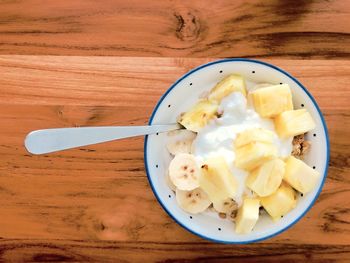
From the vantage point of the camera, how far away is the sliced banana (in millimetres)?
1044

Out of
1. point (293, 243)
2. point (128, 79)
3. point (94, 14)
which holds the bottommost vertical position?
point (293, 243)

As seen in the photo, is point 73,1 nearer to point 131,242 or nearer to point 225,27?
point 225,27

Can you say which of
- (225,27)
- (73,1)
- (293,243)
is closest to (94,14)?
(73,1)

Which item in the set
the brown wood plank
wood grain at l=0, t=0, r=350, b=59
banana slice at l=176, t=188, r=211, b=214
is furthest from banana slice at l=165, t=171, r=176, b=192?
wood grain at l=0, t=0, r=350, b=59

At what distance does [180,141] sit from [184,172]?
0.08m

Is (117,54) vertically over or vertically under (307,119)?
over

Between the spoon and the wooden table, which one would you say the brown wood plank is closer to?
the wooden table

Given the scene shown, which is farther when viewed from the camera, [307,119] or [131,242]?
[131,242]

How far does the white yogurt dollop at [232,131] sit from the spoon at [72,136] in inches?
3.3

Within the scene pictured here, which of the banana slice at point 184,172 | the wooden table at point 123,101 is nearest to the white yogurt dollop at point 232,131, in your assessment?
the banana slice at point 184,172

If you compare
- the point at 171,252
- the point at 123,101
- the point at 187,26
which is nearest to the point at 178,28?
the point at 187,26

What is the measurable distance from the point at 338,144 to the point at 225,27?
0.33 metres

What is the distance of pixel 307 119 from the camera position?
985mm

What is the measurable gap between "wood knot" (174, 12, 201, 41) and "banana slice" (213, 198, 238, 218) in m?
0.34
